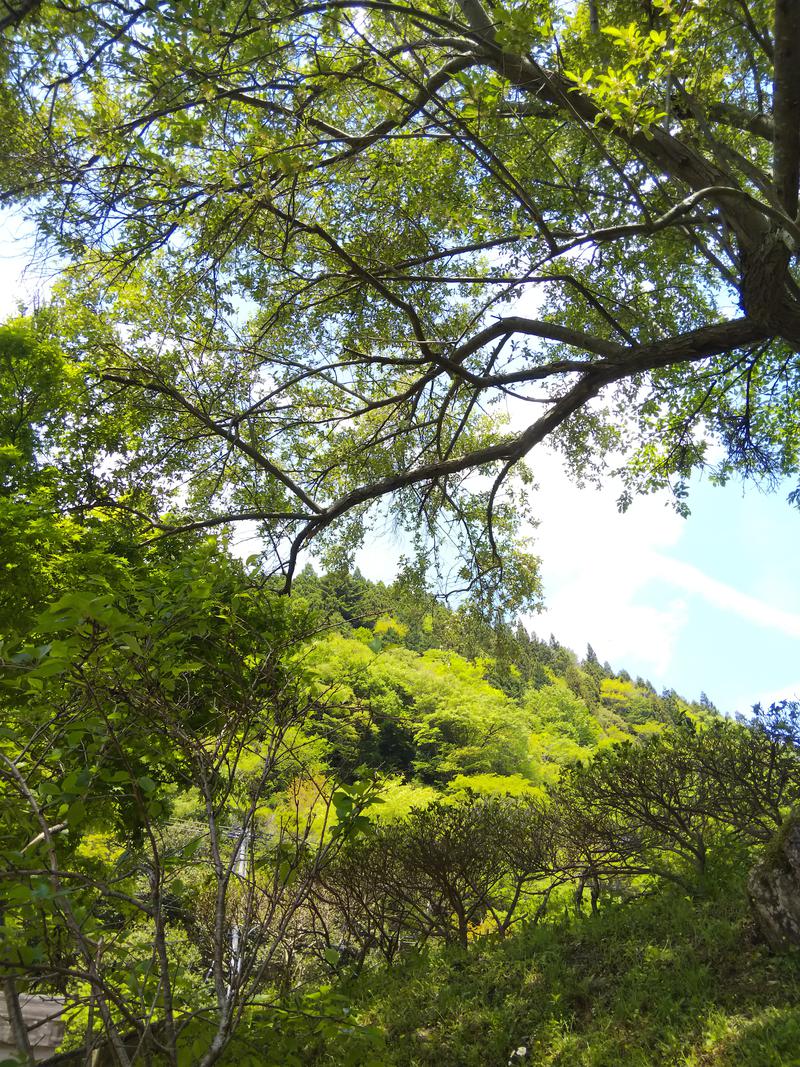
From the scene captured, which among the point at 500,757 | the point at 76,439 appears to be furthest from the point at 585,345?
the point at 500,757

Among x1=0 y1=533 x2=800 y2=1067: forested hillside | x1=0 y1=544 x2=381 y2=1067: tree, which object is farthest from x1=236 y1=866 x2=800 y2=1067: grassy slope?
x1=0 y1=544 x2=381 y2=1067: tree

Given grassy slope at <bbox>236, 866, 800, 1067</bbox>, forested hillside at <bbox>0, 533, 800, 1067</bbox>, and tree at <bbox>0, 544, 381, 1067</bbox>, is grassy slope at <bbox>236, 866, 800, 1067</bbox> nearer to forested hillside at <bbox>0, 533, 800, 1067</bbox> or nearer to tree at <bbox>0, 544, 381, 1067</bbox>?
forested hillside at <bbox>0, 533, 800, 1067</bbox>

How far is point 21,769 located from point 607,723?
42239mm

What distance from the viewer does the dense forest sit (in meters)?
2.08

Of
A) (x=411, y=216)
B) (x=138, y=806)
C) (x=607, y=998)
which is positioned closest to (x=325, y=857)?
(x=138, y=806)

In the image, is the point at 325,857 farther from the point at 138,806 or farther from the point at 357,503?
the point at 357,503

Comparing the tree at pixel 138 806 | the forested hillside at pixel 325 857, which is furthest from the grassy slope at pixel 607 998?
the tree at pixel 138 806

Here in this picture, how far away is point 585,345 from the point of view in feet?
16.4

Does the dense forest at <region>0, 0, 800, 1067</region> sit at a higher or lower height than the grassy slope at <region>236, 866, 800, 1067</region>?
higher

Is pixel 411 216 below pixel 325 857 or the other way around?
the other way around

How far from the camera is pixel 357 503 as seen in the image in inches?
214

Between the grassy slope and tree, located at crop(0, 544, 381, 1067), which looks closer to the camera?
tree, located at crop(0, 544, 381, 1067)

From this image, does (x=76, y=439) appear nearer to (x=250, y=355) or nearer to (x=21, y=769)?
(x=250, y=355)

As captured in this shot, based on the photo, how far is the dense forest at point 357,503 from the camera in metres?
2.08
